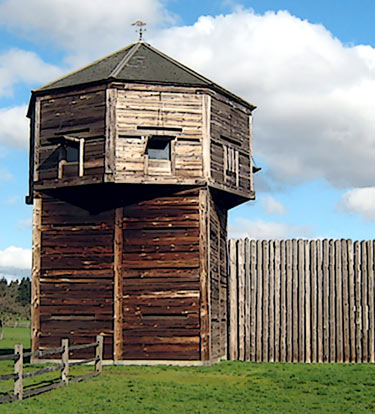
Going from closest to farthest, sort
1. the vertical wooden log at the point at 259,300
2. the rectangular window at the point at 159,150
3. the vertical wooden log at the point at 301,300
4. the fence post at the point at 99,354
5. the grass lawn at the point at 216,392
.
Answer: the grass lawn at the point at 216,392 < the fence post at the point at 99,354 < the rectangular window at the point at 159,150 < the vertical wooden log at the point at 301,300 < the vertical wooden log at the point at 259,300

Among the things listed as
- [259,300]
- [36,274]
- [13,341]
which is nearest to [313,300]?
[259,300]

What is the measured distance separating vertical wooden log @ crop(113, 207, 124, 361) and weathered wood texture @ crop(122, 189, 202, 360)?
0.13 metres

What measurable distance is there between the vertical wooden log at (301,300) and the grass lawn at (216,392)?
1.73m

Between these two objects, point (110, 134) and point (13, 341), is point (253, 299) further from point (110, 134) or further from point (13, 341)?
point (13, 341)

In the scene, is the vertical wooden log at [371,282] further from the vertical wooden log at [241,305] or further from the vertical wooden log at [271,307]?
the vertical wooden log at [241,305]

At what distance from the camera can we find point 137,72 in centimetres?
2195

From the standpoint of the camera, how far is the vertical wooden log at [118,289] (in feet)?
67.9

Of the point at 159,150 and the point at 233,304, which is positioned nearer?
the point at 159,150

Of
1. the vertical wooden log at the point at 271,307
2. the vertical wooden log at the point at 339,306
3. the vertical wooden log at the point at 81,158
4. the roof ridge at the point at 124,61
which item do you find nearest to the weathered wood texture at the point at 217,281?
the vertical wooden log at the point at 271,307

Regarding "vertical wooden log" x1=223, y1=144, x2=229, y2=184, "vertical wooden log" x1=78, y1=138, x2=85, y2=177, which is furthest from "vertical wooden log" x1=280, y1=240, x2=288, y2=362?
"vertical wooden log" x1=78, y1=138, x2=85, y2=177

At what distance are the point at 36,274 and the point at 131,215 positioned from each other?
3609 mm

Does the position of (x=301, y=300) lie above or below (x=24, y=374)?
above


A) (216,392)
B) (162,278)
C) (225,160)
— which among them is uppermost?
(225,160)

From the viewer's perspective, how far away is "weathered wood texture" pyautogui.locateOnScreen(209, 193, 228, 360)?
846 inches
